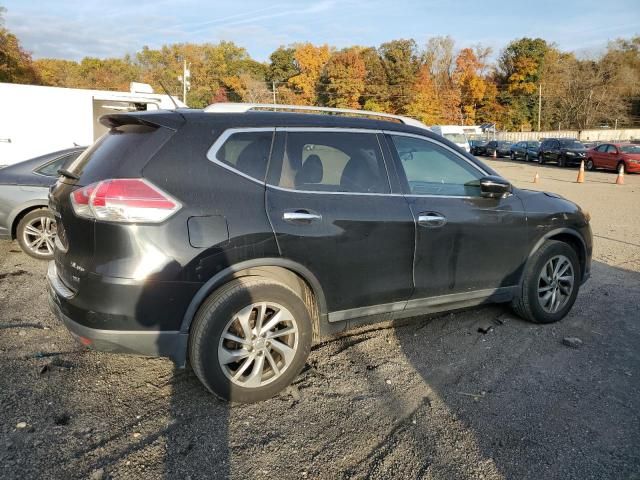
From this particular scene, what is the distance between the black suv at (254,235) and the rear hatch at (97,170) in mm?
12

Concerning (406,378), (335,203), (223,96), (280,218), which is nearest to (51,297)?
(280,218)

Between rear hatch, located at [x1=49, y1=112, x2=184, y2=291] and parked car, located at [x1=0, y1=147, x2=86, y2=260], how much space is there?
145 inches

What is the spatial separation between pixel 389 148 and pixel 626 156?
83.9 ft

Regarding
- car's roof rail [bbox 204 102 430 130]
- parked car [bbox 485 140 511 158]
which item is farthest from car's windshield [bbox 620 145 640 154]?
car's roof rail [bbox 204 102 430 130]

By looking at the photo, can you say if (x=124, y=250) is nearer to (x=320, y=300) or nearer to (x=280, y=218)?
(x=280, y=218)

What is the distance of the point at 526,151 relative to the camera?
35938mm

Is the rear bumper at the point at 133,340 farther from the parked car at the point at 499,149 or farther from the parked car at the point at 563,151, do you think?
the parked car at the point at 499,149

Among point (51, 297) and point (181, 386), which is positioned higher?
point (51, 297)

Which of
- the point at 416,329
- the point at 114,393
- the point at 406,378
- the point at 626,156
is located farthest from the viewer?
the point at 626,156

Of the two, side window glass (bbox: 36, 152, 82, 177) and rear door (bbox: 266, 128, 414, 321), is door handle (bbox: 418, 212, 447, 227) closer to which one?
rear door (bbox: 266, 128, 414, 321)

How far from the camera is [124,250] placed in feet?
9.18

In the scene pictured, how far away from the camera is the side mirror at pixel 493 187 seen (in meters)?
4.02

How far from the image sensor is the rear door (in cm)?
321

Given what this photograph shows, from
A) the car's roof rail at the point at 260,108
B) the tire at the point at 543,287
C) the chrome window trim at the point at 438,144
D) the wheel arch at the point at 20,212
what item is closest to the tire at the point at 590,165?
the tire at the point at 543,287
